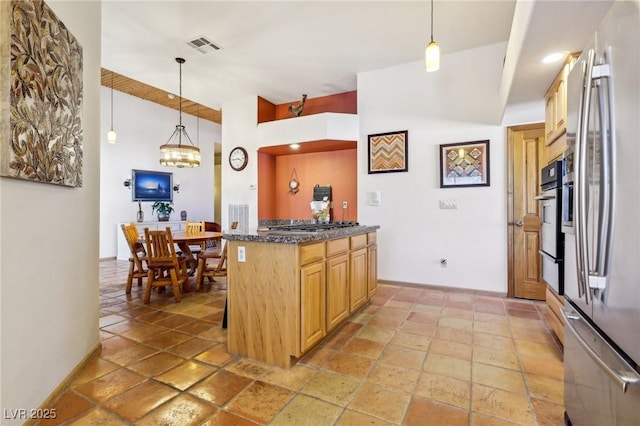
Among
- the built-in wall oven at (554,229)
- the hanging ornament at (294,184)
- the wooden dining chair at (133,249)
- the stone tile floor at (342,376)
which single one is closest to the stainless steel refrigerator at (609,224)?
the built-in wall oven at (554,229)

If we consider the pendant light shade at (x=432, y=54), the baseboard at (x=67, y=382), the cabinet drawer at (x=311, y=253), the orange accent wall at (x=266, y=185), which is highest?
the pendant light shade at (x=432, y=54)

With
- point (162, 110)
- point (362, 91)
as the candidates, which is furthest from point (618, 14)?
point (162, 110)

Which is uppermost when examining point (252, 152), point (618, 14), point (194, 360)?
point (252, 152)

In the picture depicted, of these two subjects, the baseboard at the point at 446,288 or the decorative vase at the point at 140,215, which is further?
the decorative vase at the point at 140,215

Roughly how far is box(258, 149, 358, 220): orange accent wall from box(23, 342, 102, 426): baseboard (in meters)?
3.63

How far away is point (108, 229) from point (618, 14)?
304 inches

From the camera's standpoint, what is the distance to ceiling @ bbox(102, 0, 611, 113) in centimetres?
252

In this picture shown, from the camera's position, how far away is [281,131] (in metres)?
5.16

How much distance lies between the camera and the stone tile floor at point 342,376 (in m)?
1.64

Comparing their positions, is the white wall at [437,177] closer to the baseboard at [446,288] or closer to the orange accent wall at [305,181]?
the baseboard at [446,288]

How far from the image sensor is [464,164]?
4016 mm

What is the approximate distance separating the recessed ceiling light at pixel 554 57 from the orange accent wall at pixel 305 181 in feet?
10.3

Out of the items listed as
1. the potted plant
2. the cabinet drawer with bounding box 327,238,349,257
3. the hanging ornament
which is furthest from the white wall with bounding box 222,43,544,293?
the potted plant

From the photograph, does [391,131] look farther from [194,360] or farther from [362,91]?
[194,360]
